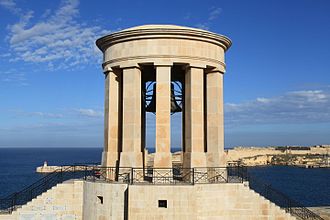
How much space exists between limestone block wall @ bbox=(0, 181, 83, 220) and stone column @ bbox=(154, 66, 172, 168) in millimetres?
4420

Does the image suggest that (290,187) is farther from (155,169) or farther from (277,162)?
(277,162)

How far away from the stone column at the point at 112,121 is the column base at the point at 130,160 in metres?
1.45

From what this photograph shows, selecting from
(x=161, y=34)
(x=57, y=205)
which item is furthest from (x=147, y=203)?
(x=161, y=34)

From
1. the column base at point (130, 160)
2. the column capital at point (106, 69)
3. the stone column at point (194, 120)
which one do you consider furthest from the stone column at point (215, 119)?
the column capital at point (106, 69)

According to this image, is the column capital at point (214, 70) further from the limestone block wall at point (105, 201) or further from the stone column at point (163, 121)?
the limestone block wall at point (105, 201)

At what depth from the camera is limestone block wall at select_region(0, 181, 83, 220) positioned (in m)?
19.0

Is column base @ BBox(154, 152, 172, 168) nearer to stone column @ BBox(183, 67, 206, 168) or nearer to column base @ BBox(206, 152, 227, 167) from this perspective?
stone column @ BBox(183, 67, 206, 168)

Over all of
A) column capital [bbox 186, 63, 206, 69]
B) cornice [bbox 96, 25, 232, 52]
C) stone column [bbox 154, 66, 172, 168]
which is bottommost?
stone column [bbox 154, 66, 172, 168]

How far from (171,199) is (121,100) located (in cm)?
734

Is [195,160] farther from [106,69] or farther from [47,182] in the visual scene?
[47,182]

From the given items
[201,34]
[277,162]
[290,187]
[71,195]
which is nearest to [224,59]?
[201,34]

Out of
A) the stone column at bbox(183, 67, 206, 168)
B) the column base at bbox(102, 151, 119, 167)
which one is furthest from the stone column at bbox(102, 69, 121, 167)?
the stone column at bbox(183, 67, 206, 168)

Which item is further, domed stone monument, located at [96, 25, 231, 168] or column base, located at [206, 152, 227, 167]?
column base, located at [206, 152, 227, 167]

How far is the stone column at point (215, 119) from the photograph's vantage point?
2059 centimetres
